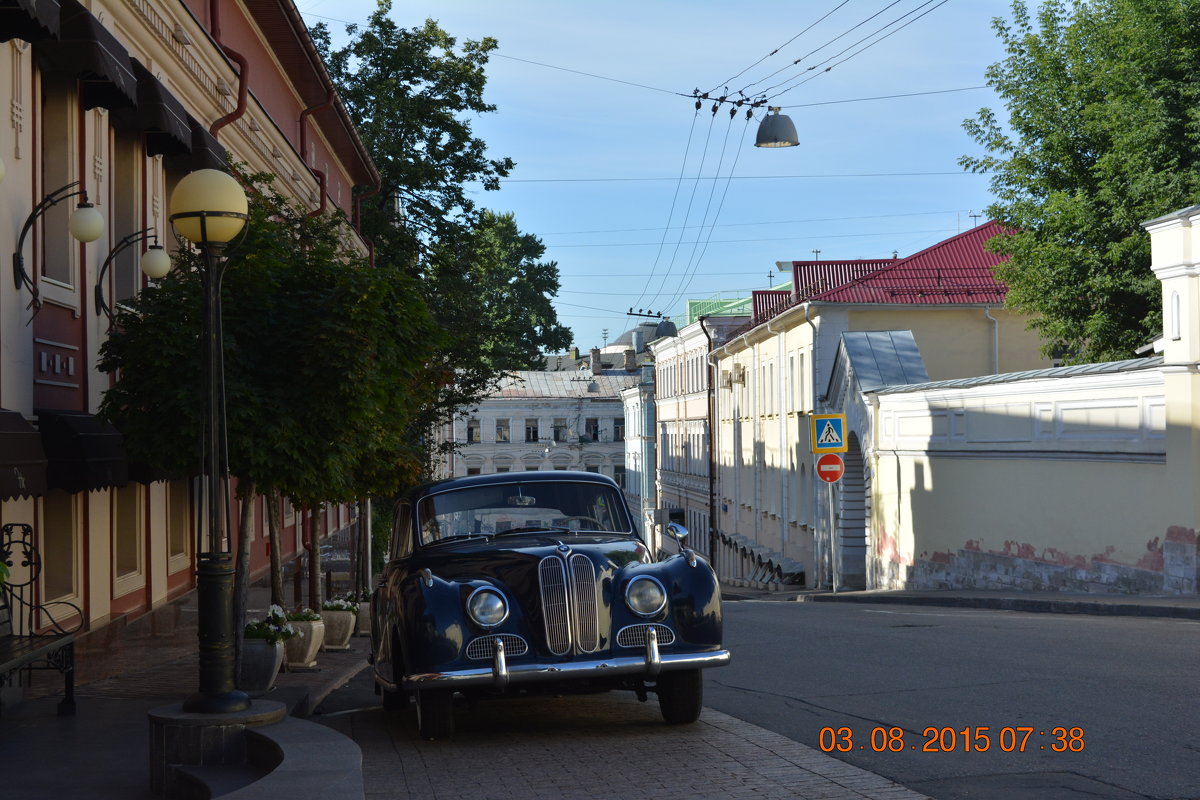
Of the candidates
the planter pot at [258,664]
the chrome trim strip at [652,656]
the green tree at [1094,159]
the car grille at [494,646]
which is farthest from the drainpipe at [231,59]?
the green tree at [1094,159]

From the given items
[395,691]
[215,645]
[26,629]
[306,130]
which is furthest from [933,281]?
[215,645]

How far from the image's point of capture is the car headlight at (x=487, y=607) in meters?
8.05

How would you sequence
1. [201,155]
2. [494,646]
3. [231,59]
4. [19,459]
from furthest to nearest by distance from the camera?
1. [231,59]
2. [201,155]
3. [19,459]
4. [494,646]

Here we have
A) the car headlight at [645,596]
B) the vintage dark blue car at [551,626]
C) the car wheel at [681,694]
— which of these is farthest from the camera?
the car wheel at [681,694]

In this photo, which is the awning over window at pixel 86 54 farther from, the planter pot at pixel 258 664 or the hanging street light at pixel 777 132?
the hanging street light at pixel 777 132

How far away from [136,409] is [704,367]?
159 feet

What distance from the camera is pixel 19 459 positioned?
9.46 m

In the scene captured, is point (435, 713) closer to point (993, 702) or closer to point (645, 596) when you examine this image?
point (645, 596)

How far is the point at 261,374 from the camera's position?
10.8 meters

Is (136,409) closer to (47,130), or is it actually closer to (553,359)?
(47,130)

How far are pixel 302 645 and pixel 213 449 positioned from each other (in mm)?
5821

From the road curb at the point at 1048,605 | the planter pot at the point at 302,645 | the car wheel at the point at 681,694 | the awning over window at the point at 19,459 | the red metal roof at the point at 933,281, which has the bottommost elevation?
the road curb at the point at 1048,605

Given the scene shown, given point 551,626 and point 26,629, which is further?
point 26,629

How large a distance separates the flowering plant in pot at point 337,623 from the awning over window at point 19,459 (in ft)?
20.6
